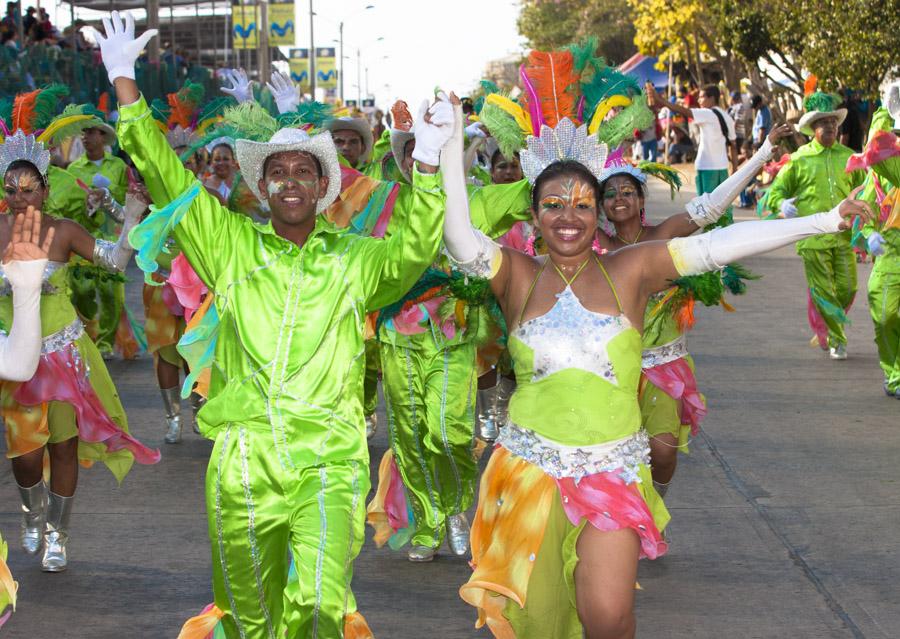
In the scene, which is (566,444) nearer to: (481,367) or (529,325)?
(529,325)

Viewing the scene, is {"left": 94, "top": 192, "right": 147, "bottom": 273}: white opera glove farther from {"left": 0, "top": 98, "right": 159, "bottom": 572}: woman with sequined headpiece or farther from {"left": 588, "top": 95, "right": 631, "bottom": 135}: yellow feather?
{"left": 588, "top": 95, "right": 631, "bottom": 135}: yellow feather

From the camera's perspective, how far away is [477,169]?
8.92m

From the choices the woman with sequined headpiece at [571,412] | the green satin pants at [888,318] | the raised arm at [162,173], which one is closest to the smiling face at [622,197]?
the woman with sequined headpiece at [571,412]

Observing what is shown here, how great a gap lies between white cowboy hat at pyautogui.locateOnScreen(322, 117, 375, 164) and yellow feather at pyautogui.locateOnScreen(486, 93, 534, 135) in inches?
125

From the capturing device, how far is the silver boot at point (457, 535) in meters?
6.67

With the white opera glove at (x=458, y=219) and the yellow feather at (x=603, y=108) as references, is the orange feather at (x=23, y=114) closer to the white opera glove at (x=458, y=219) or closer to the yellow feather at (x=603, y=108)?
the yellow feather at (x=603, y=108)

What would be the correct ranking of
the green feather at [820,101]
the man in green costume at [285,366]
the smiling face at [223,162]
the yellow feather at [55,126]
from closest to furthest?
the man in green costume at [285,366] → the yellow feather at [55,126] → the smiling face at [223,162] → the green feather at [820,101]

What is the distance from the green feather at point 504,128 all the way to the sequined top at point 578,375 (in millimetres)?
933

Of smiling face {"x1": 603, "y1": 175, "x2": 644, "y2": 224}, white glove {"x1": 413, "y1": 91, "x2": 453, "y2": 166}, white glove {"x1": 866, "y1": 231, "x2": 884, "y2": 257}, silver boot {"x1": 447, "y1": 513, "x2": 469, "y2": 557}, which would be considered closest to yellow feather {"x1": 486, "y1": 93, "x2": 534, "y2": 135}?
white glove {"x1": 413, "y1": 91, "x2": 453, "y2": 166}

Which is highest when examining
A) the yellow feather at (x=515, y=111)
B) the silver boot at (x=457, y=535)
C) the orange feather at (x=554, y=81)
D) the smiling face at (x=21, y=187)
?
the orange feather at (x=554, y=81)

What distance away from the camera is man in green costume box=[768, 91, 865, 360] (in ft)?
37.3

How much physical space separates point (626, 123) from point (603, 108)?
0.35ft

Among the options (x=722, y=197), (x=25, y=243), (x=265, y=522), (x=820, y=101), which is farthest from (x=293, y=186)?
(x=820, y=101)

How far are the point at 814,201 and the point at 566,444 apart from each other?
7654mm
